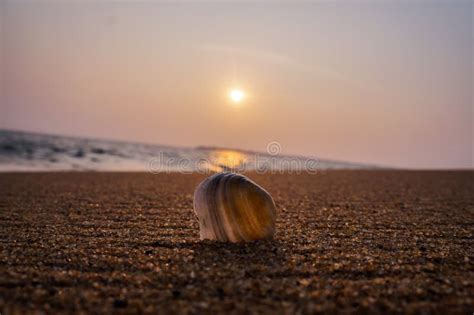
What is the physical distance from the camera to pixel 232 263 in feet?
14.1

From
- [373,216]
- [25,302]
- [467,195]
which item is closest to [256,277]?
[25,302]

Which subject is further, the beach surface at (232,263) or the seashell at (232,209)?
the seashell at (232,209)

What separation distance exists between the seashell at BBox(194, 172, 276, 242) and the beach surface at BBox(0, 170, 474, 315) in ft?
0.51

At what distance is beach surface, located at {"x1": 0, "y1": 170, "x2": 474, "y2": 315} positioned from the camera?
3.36m

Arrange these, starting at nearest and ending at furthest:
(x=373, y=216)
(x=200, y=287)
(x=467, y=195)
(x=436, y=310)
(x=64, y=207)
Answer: (x=436, y=310) → (x=200, y=287) → (x=373, y=216) → (x=64, y=207) → (x=467, y=195)

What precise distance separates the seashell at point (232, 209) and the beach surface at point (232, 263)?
0.16 metres

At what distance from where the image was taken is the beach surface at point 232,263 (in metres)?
3.36

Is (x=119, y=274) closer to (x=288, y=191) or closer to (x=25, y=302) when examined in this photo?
(x=25, y=302)

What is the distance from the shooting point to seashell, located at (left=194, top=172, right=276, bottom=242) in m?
4.82

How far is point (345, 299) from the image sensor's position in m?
3.44

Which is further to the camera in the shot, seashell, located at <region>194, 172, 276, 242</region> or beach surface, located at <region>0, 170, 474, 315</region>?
seashell, located at <region>194, 172, 276, 242</region>

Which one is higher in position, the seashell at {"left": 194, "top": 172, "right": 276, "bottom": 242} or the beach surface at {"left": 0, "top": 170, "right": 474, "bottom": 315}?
the seashell at {"left": 194, "top": 172, "right": 276, "bottom": 242}

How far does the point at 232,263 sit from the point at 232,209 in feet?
2.32

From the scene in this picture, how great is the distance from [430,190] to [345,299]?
985cm
